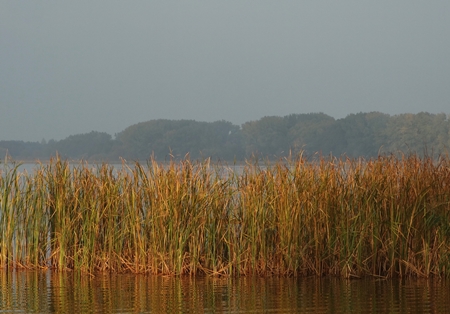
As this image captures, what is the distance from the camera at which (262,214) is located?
406 inches

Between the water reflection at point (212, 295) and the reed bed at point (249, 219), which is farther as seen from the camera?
the reed bed at point (249, 219)

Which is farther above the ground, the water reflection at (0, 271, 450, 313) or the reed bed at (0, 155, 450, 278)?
the reed bed at (0, 155, 450, 278)

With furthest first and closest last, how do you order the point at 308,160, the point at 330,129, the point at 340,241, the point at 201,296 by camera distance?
the point at 330,129, the point at 308,160, the point at 340,241, the point at 201,296

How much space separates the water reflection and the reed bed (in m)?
0.32

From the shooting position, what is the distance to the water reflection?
322 inches

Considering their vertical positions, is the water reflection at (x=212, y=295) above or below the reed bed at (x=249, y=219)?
below

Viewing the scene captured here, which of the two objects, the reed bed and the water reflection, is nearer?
the water reflection

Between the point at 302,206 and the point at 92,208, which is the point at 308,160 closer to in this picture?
the point at 302,206

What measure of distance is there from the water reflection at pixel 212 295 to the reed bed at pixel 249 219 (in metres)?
0.32

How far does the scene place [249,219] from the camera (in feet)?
33.9

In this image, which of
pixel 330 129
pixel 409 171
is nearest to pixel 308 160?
pixel 409 171

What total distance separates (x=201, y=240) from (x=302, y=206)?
1630mm

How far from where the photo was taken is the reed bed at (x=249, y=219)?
10164 mm

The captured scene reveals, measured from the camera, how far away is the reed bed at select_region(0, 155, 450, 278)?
10164 millimetres
